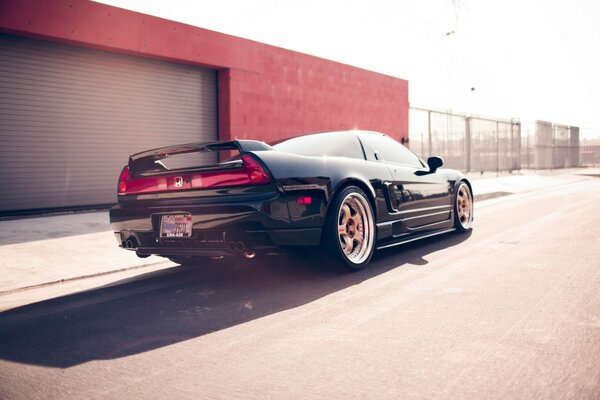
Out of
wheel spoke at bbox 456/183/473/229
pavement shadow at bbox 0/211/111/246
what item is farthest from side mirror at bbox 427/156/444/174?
pavement shadow at bbox 0/211/111/246

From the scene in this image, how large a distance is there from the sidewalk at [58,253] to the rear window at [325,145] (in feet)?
6.09

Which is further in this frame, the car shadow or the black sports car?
the black sports car

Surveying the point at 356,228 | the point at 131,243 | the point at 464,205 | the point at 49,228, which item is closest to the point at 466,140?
the point at 464,205

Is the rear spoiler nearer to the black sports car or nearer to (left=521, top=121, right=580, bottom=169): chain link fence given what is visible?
the black sports car

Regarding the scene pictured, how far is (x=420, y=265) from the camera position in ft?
16.6

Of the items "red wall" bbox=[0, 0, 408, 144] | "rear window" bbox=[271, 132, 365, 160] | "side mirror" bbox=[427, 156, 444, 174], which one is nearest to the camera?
"rear window" bbox=[271, 132, 365, 160]

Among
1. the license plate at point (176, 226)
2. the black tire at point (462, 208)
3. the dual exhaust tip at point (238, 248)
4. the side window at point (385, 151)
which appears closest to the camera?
the dual exhaust tip at point (238, 248)

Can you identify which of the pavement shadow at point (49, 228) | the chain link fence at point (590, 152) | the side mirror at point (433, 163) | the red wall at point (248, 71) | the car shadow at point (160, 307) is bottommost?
the car shadow at point (160, 307)

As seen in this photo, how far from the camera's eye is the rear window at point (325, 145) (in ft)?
16.3

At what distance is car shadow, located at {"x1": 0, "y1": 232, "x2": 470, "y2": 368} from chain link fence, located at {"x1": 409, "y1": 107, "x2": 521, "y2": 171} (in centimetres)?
1576

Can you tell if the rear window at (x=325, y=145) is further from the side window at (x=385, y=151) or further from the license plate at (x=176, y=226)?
the license plate at (x=176, y=226)

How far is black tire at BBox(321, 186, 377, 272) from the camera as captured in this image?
178 inches

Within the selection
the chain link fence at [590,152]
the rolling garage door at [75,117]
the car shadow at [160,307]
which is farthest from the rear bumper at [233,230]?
the chain link fence at [590,152]

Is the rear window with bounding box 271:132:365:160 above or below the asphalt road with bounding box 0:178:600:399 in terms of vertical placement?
above
